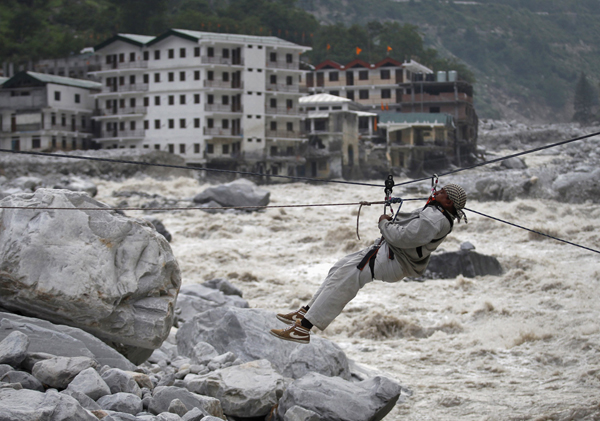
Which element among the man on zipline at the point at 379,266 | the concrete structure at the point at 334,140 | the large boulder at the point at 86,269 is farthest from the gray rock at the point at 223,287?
the concrete structure at the point at 334,140

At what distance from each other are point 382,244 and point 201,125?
176 feet

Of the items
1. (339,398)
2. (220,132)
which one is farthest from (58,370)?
(220,132)

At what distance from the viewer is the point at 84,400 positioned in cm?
803

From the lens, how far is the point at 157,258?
11180mm

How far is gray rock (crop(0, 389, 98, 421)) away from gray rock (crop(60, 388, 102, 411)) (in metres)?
0.53

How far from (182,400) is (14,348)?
6.97 ft

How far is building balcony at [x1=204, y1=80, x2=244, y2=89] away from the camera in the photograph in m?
59.8

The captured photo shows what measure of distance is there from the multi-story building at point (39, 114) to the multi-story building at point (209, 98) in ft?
8.22

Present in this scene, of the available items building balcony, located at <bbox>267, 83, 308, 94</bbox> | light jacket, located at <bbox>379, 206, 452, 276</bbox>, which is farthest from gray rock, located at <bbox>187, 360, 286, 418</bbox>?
building balcony, located at <bbox>267, 83, 308, 94</bbox>

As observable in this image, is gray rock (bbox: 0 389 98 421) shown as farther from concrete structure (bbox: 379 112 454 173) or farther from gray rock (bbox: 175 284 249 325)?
concrete structure (bbox: 379 112 454 173)

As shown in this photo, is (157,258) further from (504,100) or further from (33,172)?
(504,100)

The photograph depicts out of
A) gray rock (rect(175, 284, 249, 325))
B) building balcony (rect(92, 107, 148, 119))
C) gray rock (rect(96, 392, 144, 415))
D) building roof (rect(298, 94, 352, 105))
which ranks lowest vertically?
gray rock (rect(175, 284, 249, 325))

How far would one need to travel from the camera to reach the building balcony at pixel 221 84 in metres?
59.8

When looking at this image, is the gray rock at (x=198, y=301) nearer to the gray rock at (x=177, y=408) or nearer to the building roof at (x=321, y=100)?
the gray rock at (x=177, y=408)
